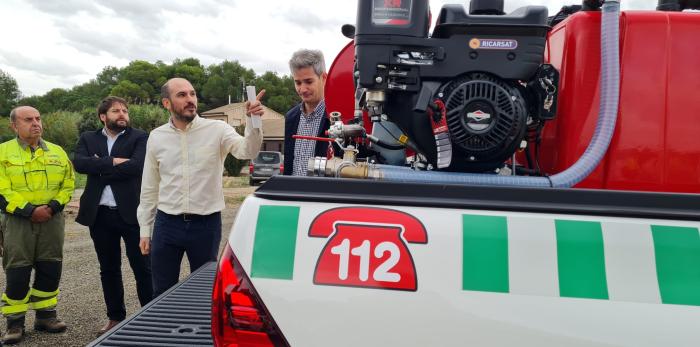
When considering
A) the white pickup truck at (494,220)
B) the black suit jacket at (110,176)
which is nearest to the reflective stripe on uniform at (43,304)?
the black suit jacket at (110,176)

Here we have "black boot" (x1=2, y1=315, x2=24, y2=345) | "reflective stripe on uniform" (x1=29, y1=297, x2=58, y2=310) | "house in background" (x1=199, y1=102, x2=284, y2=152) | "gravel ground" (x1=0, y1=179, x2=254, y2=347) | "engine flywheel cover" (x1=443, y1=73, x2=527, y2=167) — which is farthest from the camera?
"house in background" (x1=199, y1=102, x2=284, y2=152)

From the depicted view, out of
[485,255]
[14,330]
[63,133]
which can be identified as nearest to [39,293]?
[14,330]

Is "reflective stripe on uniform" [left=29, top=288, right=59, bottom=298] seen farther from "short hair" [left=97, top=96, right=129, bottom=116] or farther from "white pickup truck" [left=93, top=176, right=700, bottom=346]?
"white pickup truck" [left=93, top=176, right=700, bottom=346]

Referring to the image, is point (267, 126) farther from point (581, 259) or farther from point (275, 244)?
point (581, 259)

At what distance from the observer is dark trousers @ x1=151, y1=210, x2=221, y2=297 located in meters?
3.40

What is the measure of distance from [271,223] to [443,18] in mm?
973

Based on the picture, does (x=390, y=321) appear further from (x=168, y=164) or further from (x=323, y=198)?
(x=168, y=164)

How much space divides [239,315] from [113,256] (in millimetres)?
3409

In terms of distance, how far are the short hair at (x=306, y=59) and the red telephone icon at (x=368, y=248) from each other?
1.85 meters

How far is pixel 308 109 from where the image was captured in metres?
3.15

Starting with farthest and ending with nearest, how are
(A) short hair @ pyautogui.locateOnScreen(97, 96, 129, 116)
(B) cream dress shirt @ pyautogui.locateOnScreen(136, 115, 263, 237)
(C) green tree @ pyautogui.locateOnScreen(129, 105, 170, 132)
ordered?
(C) green tree @ pyautogui.locateOnScreen(129, 105, 170, 132) < (A) short hair @ pyautogui.locateOnScreen(97, 96, 129, 116) < (B) cream dress shirt @ pyautogui.locateOnScreen(136, 115, 263, 237)

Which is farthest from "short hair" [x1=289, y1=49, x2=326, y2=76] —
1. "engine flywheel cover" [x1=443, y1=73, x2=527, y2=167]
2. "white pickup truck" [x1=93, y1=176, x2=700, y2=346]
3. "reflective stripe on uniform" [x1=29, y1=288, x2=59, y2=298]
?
"reflective stripe on uniform" [x1=29, y1=288, x2=59, y2=298]

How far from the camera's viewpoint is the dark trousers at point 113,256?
4.17 metres

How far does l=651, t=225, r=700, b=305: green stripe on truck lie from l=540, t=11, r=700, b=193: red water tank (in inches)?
15.3
